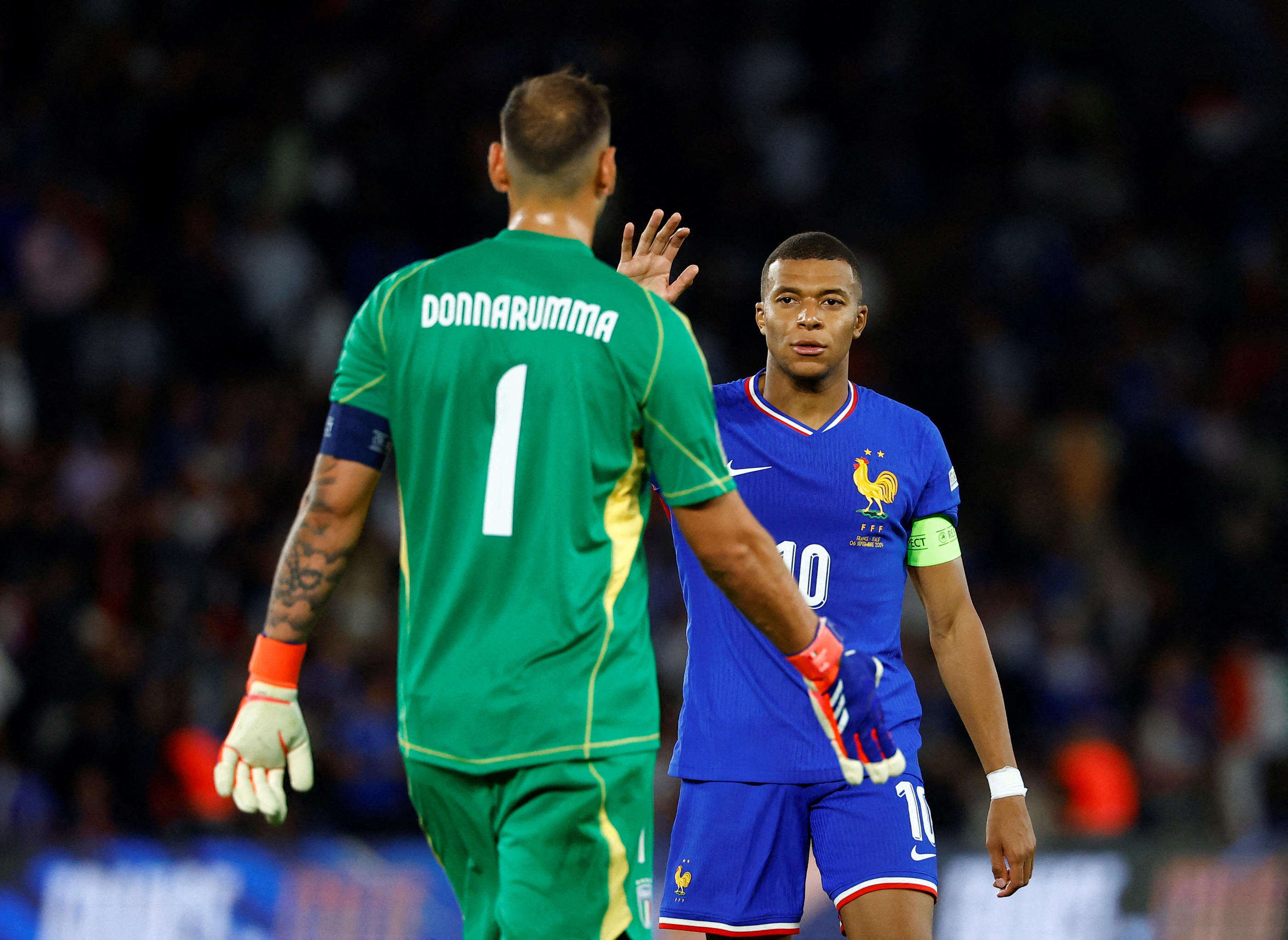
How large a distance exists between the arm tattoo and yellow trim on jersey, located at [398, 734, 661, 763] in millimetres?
367

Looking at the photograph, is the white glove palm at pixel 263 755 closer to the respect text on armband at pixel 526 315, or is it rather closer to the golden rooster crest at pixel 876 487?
the respect text on armband at pixel 526 315

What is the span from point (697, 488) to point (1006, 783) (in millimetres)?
1766

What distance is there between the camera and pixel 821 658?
142 inches

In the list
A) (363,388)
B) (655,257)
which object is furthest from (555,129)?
(655,257)

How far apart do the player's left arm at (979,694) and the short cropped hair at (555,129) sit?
1881 mm

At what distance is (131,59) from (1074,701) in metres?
8.44

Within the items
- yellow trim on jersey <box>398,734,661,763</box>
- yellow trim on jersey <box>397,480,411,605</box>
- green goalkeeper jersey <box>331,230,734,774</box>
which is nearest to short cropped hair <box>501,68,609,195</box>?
green goalkeeper jersey <box>331,230,734,774</box>

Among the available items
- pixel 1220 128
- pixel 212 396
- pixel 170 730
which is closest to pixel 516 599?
pixel 170 730

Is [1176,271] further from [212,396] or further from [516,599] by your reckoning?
[516,599]

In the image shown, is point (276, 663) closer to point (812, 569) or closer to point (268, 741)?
point (268, 741)

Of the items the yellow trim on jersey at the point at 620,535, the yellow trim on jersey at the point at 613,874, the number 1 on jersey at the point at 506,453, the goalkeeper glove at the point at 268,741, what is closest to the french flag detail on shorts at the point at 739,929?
the yellow trim on jersey at the point at 613,874

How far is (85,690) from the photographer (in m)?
8.85

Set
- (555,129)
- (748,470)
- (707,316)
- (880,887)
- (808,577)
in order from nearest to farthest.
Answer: (555,129), (880,887), (808,577), (748,470), (707,316)

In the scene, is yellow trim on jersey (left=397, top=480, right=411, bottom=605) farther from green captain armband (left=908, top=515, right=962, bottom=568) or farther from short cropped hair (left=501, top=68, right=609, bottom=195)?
green captain armband (left=908, top=515, right=962, bottom=568)
